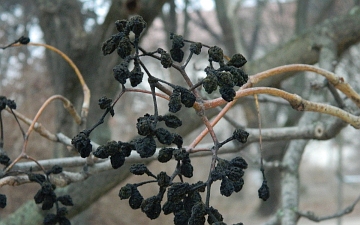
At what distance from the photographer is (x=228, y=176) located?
2.22 feet

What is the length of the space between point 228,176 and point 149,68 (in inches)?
270

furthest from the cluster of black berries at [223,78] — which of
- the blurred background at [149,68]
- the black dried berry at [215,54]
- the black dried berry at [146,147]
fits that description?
the blurred background at [149,68]

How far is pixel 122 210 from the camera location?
638 centimetres

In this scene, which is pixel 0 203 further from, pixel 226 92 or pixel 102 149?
pixel 226 92

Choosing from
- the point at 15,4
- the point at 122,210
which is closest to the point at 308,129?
the point at 15,4

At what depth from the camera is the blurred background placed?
2.61 meters

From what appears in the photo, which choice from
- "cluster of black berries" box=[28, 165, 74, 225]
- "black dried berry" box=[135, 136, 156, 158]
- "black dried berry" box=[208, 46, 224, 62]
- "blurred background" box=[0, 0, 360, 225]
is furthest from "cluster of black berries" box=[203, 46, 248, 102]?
"blurred background" box=[0, 0, 360, 225]

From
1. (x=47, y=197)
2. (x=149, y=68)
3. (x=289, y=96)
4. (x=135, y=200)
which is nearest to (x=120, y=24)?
(x=135, y=200)

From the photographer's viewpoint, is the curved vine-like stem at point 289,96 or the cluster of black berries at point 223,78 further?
the curved vine-like stem at point 289,96

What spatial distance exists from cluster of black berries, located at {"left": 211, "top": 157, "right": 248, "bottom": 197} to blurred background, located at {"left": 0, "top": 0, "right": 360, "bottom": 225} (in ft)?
2.83

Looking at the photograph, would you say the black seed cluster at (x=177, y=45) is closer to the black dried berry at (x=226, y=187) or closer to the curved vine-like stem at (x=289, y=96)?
the curved vine-like stem at (x=289, y=96)

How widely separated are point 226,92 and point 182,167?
0.46 ft

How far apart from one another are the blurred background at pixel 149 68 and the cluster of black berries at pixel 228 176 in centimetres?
86

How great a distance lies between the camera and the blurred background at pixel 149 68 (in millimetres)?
2607
